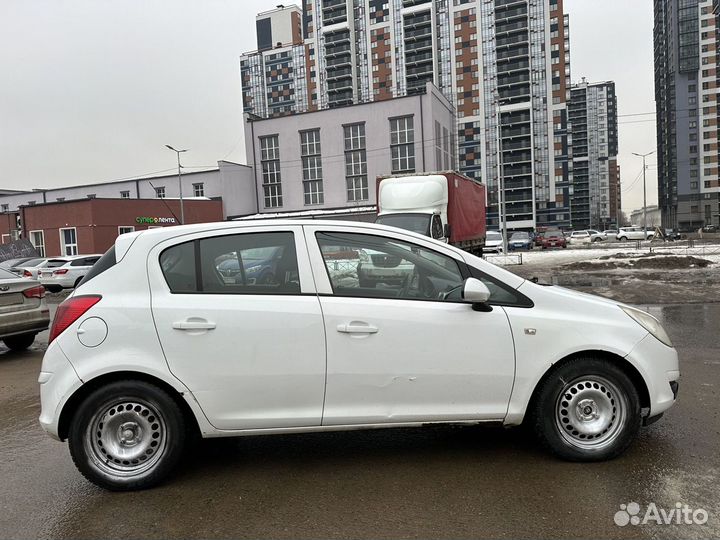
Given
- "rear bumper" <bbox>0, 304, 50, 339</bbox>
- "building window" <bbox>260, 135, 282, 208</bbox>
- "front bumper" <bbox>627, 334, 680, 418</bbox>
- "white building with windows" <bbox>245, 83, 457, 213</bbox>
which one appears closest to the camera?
"front bumper" <bbox>627, 334, 680, 418</bbox>

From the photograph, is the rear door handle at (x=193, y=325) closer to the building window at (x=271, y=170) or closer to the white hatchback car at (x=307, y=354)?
the white hatchback car at (x=307, y=354)

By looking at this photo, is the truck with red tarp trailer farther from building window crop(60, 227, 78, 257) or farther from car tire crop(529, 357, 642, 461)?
building window crop(60, 227, 78, 257)

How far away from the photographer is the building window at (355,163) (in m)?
61.0

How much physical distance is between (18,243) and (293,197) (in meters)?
30.7

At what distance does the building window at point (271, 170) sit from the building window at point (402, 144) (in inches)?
580

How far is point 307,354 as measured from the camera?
11.4 ft

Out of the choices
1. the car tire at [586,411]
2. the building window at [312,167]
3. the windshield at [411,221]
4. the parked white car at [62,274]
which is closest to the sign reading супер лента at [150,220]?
the building window at [312,167]

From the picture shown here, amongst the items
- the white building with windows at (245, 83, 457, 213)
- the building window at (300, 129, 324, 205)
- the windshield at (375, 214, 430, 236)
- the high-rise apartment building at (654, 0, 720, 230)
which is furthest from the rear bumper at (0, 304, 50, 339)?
the high-rise apartment building at (654, 0, 720, 230)

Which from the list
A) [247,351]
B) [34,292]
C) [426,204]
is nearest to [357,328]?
[247,351]

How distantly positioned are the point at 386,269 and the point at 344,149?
59.7 m

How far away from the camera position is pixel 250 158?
66062mm

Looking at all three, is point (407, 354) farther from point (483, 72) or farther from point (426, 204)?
point (483, 72)

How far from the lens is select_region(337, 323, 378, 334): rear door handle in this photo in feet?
11.4

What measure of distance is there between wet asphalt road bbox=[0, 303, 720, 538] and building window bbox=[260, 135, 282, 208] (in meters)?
62.1
